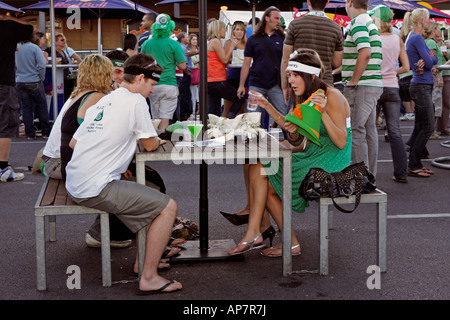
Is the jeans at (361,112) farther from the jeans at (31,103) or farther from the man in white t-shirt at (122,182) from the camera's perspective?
the jeans at (31,103)

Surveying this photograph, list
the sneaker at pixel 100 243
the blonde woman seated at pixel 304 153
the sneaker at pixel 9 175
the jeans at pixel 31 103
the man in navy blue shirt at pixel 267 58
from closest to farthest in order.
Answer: the blonde woman seated at pixel 304 153 < the sneaker at pixel 100 243 < the sneaker at pixel 9 175 < the man in navy blue shirt at pixel 267 58 < the jeans at pixel 31 103

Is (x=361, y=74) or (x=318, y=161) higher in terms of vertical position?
(x=361, y=74)

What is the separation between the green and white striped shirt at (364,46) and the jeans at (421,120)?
1247 mm

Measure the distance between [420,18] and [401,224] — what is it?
125 inches

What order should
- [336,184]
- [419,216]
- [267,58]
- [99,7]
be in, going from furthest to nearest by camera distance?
[99,7] < [267,58] < [419,216] < [336,184]

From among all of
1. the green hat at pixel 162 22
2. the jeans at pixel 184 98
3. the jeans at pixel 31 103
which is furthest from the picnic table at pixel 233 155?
the jeans at pixel 184 98

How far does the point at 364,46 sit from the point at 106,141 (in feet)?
11.2

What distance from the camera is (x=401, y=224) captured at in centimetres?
555

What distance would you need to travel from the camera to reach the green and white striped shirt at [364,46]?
21.2ft

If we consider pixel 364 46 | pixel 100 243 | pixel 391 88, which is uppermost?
pixel 364 46

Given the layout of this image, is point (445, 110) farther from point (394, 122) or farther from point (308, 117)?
point (308, 117)

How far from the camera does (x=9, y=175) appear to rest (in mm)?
7660

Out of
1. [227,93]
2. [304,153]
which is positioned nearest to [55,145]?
[304,153]

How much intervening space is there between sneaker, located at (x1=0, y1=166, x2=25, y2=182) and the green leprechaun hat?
4492 millimetres
